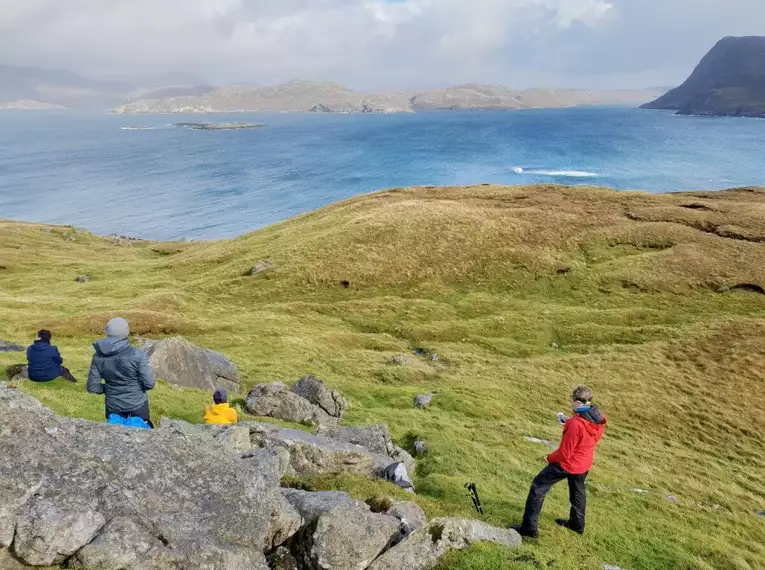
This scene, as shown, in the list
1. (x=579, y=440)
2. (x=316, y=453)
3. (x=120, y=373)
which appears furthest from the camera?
(x=316, y=453)

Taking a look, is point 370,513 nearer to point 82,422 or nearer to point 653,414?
point 82,422

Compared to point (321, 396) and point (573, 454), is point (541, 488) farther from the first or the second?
point (321, 396)

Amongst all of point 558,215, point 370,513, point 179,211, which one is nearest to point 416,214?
point 558,215

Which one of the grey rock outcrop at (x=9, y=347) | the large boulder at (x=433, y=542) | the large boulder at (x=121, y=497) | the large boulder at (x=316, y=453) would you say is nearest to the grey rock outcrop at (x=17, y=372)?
the grey rock outcrop at (x=9, y=347)

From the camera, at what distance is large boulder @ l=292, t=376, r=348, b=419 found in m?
33.2

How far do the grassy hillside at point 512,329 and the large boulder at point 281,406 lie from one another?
2.90m

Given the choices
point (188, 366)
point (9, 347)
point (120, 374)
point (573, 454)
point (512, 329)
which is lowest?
point (512, 329)

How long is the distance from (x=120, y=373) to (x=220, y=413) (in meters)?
5.38

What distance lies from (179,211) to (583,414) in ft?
639

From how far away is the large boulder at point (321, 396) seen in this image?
1308 inches

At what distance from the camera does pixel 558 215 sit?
284ft

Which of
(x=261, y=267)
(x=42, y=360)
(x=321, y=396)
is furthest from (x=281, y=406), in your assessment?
(x=261, y=267)

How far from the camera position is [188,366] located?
35.2m

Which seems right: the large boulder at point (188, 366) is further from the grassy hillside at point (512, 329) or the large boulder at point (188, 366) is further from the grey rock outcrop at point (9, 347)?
the grey rock outcrop at point (9, 347)
